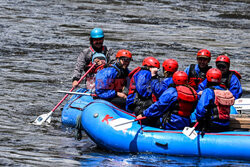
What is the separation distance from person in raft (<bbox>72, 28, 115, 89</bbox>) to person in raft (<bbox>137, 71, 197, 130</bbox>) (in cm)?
316

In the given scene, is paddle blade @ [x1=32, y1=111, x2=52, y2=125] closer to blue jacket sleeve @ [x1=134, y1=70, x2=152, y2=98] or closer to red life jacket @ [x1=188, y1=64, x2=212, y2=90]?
blue jacket sleeve @ [x1=134, y1=70, x2=152, y2=98]

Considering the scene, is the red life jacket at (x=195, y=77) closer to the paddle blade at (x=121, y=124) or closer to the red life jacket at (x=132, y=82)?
the red life jacket at (x=132, y=82)

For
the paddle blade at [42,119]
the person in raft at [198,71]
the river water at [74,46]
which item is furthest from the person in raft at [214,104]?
the paddle blade at [42,119]

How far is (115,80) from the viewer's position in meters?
10.3

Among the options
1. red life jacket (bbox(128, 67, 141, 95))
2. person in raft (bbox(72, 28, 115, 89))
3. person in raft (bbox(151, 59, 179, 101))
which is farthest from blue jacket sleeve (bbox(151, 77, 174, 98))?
person in raft (bbox(72, 28, 115, 89))

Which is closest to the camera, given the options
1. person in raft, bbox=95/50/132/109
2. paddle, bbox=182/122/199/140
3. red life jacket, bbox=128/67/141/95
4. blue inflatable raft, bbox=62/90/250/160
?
paddle, bbox=182/122/199/140

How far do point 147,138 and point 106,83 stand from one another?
1.55 m

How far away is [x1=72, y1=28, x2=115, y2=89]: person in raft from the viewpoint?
12.1m

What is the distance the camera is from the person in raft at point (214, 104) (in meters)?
8.82

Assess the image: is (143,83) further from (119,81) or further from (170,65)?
(119,81)

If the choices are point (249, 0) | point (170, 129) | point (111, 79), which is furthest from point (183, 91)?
point (249, 0)

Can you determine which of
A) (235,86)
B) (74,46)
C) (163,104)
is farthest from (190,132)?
(74,46)

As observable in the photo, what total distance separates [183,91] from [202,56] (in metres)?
2.15

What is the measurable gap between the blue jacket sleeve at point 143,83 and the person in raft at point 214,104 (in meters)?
1.17
